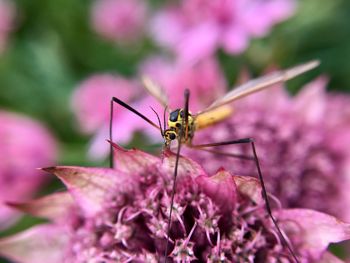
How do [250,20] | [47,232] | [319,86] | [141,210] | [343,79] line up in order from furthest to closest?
[343,79]
[250,20]
[319,86]
[47,232]
[141,210]

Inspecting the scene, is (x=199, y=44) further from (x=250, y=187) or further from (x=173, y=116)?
(x=250, y=187)

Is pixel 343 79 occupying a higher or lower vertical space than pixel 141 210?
higher

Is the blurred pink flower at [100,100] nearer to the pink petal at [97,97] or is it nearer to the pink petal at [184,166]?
the pink petal at [97,97]

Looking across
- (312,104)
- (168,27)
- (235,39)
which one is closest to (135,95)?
(168,27)

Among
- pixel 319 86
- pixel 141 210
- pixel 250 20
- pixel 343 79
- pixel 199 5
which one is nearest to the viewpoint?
pixel 141 210

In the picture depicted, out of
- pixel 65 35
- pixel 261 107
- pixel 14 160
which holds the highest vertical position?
pixel 65 35

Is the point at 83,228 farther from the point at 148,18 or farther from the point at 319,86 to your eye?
the point at 148,18

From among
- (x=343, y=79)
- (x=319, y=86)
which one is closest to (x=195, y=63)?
(x=319, y=86)
